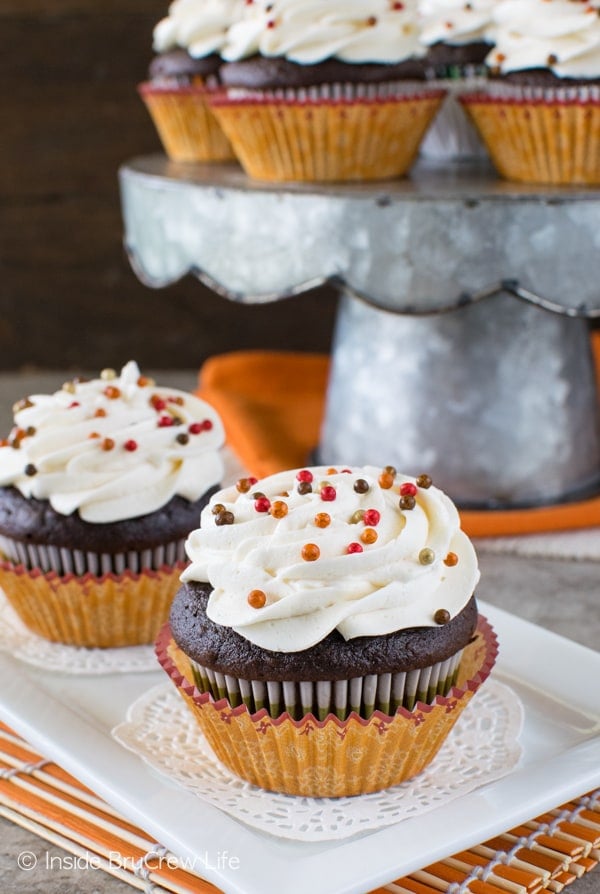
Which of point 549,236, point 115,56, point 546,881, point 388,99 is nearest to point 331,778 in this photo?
point 546,881

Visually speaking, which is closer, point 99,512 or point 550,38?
point 99,512

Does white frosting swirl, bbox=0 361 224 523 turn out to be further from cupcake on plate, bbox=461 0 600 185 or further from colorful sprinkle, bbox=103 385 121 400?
cupcake on plate, bbox=461 0 600 185

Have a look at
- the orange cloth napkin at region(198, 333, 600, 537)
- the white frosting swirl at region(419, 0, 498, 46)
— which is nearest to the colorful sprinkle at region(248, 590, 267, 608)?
the orange cloth napkin at region(198, 333, 600, 537)

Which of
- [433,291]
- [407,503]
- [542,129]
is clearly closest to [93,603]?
[407,503]

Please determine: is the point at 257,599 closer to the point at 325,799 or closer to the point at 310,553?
the point at 310,553

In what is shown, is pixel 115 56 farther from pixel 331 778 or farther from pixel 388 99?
pixel 331 778
